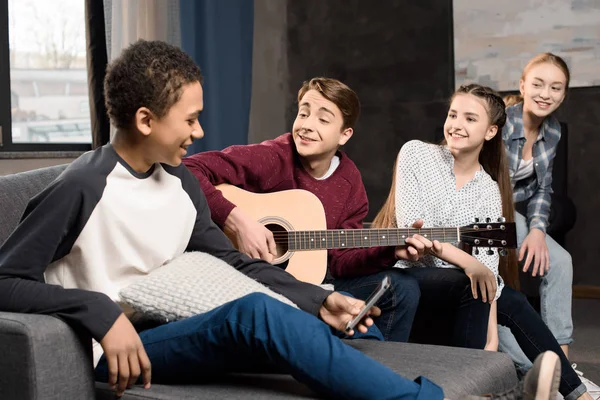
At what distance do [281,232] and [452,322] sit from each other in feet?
1.87

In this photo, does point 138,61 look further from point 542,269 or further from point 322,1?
point 322,1

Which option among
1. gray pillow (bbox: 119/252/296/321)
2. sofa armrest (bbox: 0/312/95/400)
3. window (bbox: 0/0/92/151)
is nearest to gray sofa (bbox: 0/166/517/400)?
sofa armrest (bbox: 0/312/95/400)

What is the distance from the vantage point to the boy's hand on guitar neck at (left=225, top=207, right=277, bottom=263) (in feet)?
6.97

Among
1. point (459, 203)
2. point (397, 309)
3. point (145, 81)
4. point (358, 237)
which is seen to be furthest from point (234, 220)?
point (459, 203)

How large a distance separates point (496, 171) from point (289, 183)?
0.70 meters

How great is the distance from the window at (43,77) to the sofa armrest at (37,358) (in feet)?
7.75

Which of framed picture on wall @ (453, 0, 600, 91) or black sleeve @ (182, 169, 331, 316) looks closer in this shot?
black sleeve @ (182, 169, 331, 316)

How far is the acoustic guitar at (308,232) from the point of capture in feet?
7.48

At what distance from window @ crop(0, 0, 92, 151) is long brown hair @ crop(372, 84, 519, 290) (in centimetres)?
183

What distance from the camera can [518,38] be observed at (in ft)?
15.0

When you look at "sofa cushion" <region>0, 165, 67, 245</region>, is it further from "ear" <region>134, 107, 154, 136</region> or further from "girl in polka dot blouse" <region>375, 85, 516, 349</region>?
"girl in polka dot blouse" <region>375, 85, 516, 349</region>

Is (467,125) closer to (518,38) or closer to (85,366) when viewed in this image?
(85,366)

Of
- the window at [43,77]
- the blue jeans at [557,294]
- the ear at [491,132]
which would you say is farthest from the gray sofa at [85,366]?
the window at [43,77]

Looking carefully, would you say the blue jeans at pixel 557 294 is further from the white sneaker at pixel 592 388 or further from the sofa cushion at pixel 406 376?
the sofa cushion at pixel 406 376
